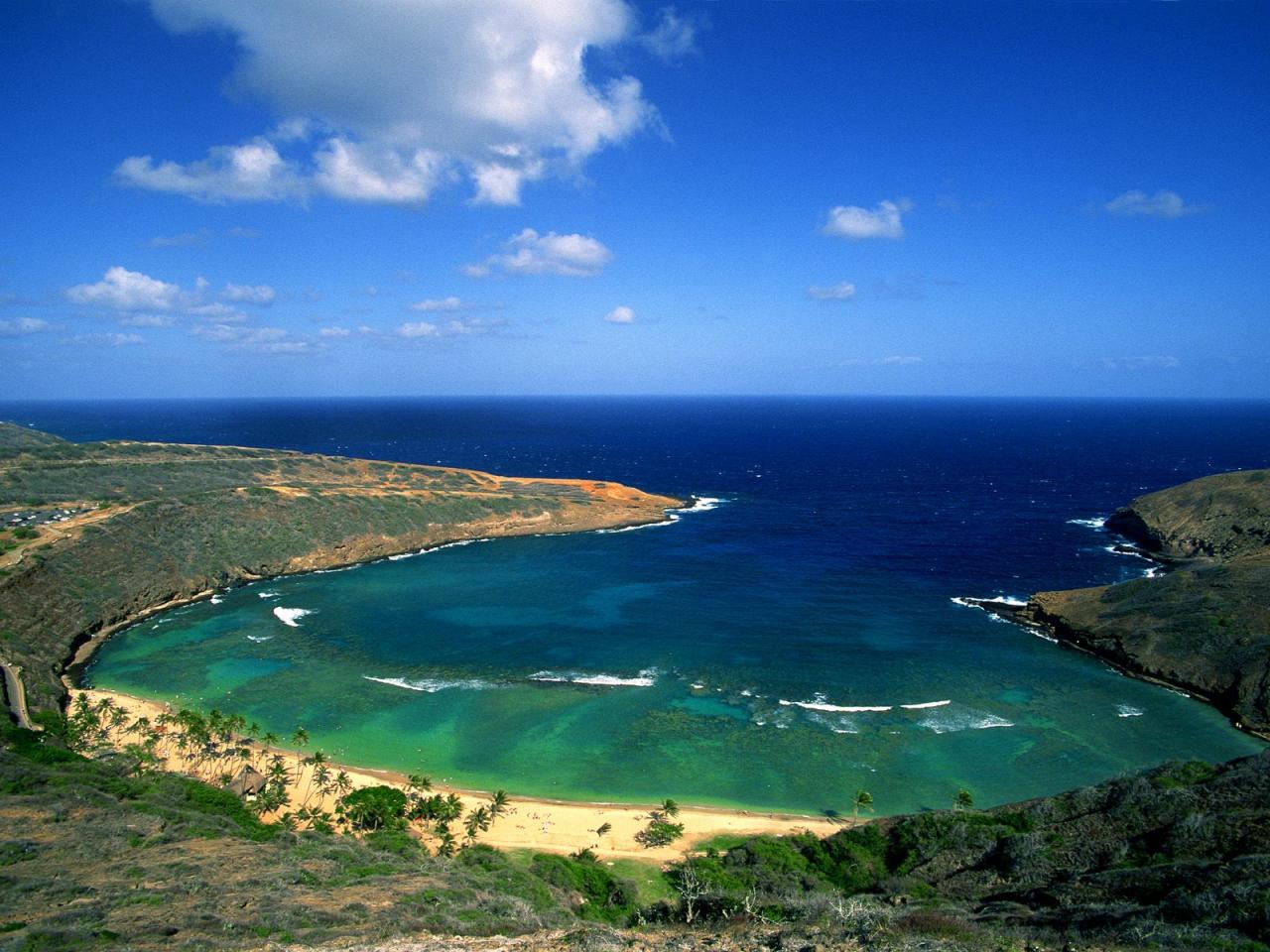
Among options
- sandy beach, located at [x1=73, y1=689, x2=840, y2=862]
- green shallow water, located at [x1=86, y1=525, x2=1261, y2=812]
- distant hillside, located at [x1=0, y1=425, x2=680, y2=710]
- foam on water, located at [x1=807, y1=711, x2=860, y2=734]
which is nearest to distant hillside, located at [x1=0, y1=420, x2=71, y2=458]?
distant hillside, located at [x1=0, y1=425, x2=680, y2=710]

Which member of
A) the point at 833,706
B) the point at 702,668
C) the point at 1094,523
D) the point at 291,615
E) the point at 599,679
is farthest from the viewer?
the point at 1094,523

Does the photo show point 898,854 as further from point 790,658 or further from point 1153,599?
point 1153,599

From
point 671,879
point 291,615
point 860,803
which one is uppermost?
point 291,615

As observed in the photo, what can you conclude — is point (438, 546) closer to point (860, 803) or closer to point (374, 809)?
point (374, 809)

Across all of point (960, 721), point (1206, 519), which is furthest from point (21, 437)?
point (1206, 519)

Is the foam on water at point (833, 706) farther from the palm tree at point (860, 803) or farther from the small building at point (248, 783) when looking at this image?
the small building at point (248, 783)

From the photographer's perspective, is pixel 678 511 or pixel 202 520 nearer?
pixel 202 520

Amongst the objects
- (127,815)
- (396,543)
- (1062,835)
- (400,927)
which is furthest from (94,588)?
(1062,835)

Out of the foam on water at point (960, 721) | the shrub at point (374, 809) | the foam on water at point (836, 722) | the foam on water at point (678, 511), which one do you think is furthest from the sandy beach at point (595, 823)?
the foam on water at point (678, 511)
